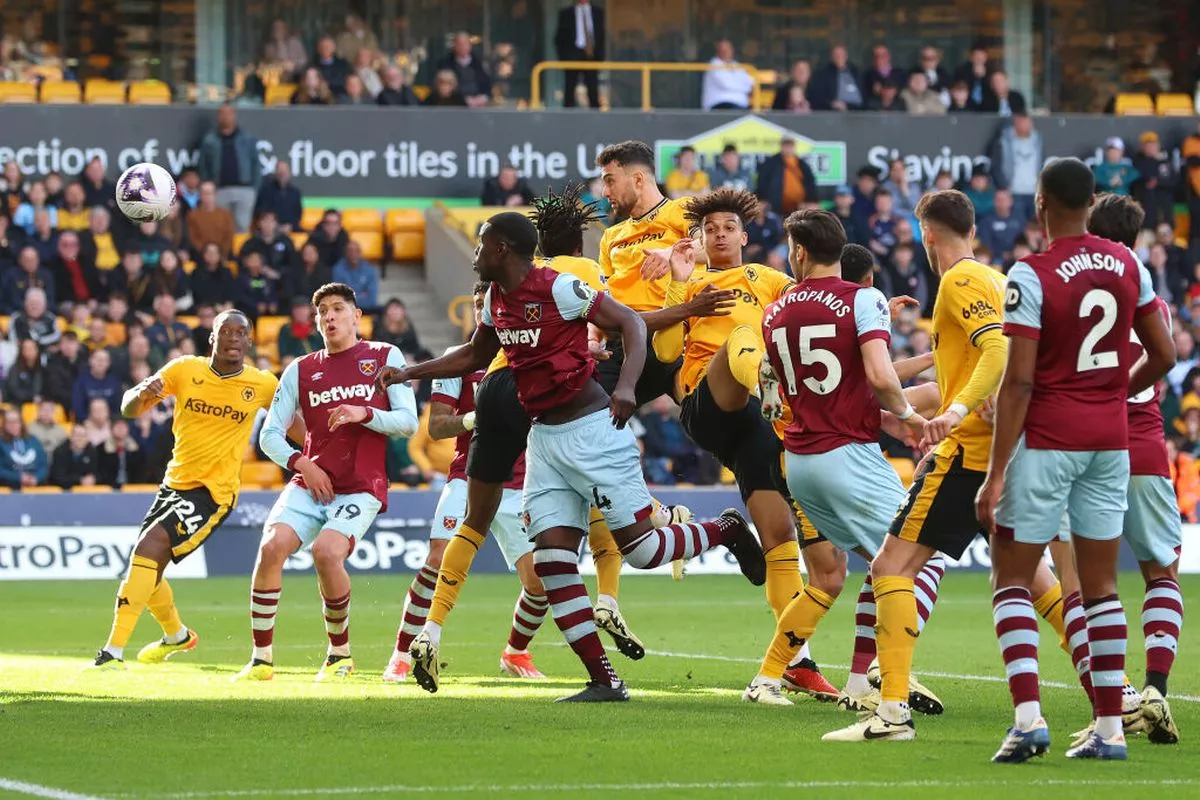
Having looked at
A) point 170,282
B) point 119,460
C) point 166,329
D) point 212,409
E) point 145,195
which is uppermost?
point 145,195

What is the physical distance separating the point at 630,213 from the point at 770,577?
2.32 metres

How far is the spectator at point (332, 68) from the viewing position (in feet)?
87.4

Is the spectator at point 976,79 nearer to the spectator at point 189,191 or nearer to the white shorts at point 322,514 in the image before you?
the spectator at point 189,191

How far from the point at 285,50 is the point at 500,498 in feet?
60.1

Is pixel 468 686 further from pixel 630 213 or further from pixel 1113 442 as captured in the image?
pixel 1113 442

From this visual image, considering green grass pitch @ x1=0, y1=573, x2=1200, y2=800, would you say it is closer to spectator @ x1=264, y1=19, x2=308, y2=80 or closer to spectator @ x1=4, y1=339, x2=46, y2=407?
spectator @ x1=4, y1=339, x2=46, y2=407

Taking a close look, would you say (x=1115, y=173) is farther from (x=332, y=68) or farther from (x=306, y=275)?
(x=306, y=275)

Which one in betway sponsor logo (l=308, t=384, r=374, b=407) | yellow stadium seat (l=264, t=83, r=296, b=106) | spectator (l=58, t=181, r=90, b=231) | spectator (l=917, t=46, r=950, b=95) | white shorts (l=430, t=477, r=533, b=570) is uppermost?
spectator (l=917, t=46, r=950, b=95)

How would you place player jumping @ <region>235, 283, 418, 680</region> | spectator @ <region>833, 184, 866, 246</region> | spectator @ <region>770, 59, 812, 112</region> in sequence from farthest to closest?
spectator @ <region>770, 59, 812, 112</region> → spectator @ <region>833, 184, 866, 246</region> → player jumping @ <region>235, 283, 418, 680</region>

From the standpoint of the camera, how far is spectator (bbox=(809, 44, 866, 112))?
28.0 meters

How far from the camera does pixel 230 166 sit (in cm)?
2495

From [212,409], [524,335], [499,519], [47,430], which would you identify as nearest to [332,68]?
[47,430]

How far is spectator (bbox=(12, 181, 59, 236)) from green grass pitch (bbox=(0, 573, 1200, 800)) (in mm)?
10142

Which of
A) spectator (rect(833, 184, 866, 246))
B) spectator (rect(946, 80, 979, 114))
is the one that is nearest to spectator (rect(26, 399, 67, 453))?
spectator (rect(833, 184, 866, 246))
